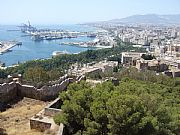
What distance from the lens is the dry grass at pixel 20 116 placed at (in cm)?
853

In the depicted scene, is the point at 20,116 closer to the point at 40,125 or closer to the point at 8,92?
the point at 40,125

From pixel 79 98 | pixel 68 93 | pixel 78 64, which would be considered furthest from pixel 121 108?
pixel 78 64

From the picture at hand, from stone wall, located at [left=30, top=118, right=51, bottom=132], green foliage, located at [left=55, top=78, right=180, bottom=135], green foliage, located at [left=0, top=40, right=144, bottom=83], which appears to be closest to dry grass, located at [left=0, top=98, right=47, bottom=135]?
stone wall, located at [left=30, top=118, right=51, bottom=132]

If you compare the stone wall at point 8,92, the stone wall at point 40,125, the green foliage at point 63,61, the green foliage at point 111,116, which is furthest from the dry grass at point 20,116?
the green foliage at point 63,61

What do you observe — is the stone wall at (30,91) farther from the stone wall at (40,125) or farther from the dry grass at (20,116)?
the stone wall at (40,125)

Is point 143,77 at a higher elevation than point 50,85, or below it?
below

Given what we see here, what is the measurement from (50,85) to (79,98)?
4.03 meters

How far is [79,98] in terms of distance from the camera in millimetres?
8086

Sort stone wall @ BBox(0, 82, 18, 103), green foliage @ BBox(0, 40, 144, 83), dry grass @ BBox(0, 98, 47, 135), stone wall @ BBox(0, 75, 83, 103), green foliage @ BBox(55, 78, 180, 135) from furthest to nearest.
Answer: green foliage @ BBox(0, 40, 144, 83)
stone wall @ BBox(0, 75, 83, 103)
stone wall @ BBox(0, 82, 18, 103)
dry grass @ BBox(0, 98, 47, 135)
green foliage @ BBox(55, 78, 180, 135)

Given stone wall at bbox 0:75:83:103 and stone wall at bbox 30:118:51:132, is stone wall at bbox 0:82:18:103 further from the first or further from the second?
stone wall at bbox 30:118:51:132

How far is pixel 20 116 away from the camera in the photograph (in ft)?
31.3

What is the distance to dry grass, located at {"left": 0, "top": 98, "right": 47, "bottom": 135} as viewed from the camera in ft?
28.0

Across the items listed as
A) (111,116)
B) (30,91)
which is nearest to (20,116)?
(30,91)

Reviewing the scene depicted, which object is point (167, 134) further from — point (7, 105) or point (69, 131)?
point (7, 105)
